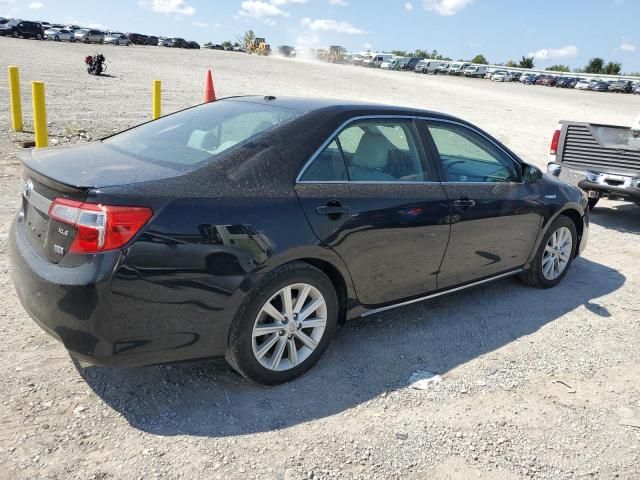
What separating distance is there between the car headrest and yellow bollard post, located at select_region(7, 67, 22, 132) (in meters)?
8.45

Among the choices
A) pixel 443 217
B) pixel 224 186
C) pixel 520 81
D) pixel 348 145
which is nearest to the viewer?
pixel 224 186

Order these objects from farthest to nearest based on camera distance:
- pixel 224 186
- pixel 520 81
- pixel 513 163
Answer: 1. pixel 520 81
2. pixel 513 163
3. pixel 224 186

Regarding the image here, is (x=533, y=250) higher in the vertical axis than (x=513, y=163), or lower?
lower

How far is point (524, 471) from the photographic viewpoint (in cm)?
281

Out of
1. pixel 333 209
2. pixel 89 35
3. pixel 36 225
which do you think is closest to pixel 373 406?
pixel 333 209

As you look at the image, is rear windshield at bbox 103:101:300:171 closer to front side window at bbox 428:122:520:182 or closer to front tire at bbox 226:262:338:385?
front tire at bbox 226:262:338:385

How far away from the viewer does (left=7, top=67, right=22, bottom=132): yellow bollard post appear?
32.3 ft

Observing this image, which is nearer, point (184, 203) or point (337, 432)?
point (184, 203)

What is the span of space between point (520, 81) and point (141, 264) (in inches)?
2786

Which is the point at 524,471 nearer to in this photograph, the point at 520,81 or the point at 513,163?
the point at 513,163

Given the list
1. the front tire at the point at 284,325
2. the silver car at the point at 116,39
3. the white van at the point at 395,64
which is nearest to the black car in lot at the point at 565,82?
the white van at the point at 395,64

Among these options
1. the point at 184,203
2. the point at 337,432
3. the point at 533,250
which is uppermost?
the point at 184,203

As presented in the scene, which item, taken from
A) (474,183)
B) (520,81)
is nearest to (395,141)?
(474,183)

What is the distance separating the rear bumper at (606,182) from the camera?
7164 mm
